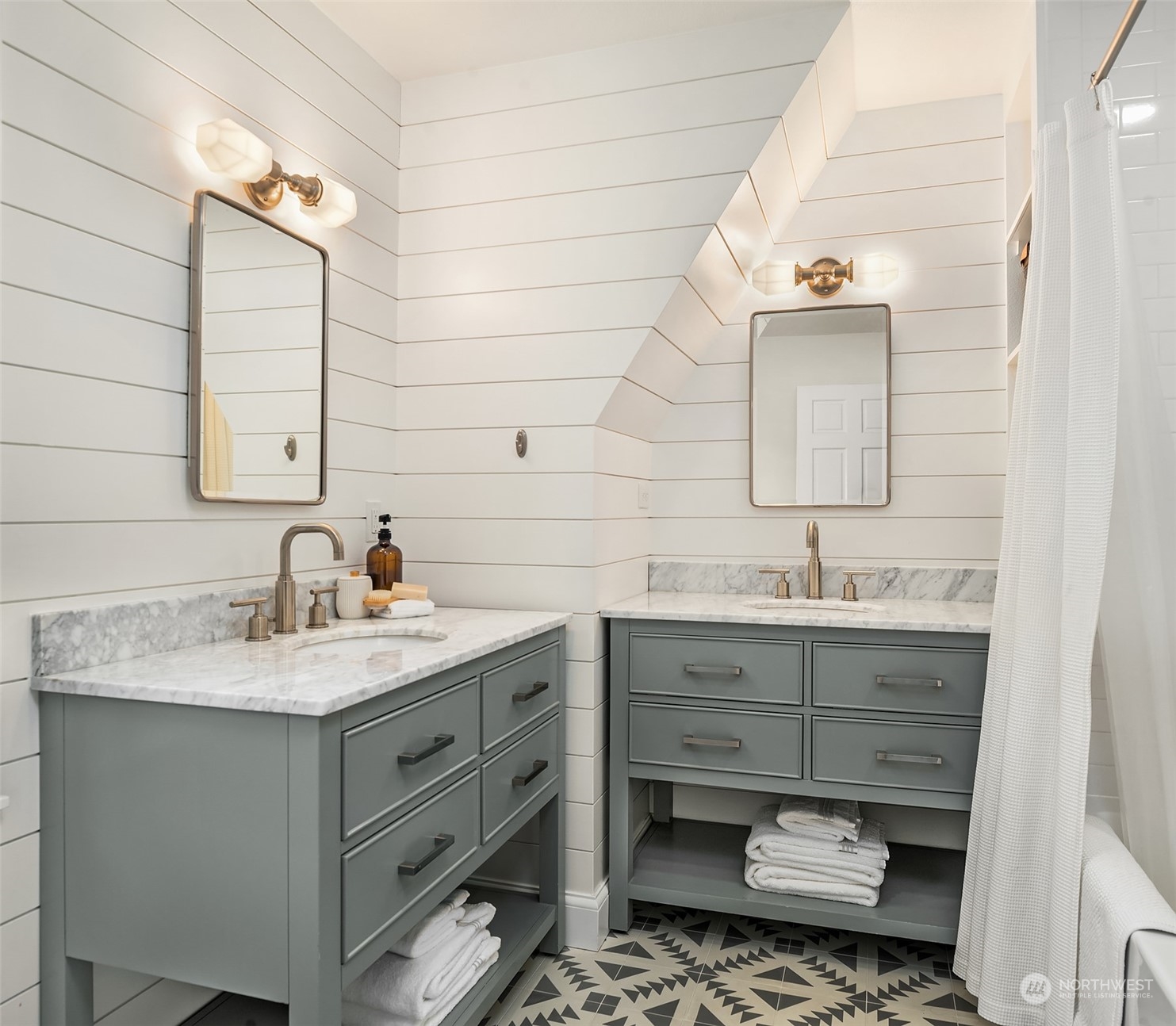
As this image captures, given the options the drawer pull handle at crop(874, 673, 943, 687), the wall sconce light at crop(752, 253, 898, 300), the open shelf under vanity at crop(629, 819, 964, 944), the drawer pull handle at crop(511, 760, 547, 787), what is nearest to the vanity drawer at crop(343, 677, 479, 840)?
the drawer pull handle at crop(511, 760, 547, 787)

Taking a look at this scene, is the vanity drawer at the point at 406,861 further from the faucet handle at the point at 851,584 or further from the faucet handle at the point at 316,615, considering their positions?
the faucet handle at the point at 851,584

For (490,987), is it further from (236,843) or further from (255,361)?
(255,361)

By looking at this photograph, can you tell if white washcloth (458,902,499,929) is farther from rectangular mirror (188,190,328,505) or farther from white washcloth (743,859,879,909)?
rectangular mirror (188,190,328,505)

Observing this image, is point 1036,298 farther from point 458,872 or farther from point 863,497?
point 458,872

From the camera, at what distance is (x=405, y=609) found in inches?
80.9

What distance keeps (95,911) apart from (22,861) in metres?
0.14

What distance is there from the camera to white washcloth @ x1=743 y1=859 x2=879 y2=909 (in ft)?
6.97

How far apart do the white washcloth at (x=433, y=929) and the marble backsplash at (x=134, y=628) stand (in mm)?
713

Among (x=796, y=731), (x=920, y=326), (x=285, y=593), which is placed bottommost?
(x=796, y=731)

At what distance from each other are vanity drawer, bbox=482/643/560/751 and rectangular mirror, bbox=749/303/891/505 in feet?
3.21

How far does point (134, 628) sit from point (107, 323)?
555 mm

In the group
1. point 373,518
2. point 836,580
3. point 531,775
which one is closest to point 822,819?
point 836,580

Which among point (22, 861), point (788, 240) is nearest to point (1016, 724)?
point (788, 240)

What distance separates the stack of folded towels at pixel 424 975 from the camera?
5.09 feet
